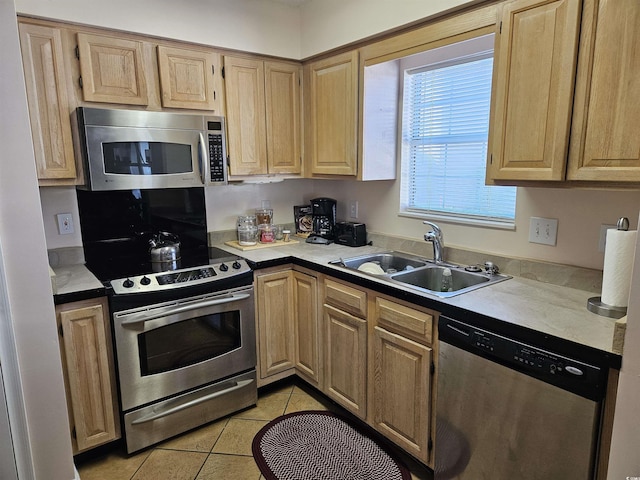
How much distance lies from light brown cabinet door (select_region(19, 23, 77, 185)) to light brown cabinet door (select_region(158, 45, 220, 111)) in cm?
48

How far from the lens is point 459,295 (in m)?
1.71

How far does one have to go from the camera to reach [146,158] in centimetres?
221

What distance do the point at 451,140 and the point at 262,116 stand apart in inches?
47.6

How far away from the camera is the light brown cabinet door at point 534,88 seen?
1.47 m

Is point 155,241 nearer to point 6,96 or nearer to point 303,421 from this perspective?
point 6,96

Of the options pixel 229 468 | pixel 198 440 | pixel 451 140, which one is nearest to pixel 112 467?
pixel 198 440

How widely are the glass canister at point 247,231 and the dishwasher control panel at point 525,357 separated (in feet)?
5.18

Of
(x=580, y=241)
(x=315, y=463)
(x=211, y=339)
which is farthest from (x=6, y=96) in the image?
(x=580, y=241)

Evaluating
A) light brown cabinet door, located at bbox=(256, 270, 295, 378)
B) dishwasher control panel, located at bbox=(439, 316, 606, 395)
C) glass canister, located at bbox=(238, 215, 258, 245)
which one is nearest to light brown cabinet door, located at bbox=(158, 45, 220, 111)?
glass canister, located at bbox=(238, 215, 258, 245)

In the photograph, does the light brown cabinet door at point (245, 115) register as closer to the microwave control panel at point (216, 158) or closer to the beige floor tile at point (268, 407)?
the microwave control panel at point (216, 158)

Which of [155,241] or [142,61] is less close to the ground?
[142,61]

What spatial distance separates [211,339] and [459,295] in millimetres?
1371

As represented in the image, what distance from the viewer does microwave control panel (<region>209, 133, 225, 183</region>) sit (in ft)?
7.96

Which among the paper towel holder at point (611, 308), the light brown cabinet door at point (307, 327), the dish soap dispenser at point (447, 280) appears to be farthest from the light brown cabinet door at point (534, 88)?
the light brown cabinet door at point (307, 327)
